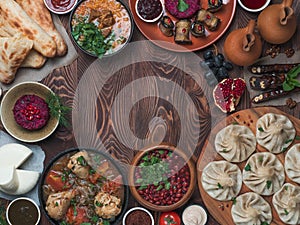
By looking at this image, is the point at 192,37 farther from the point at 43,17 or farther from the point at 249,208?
the point at 249,208

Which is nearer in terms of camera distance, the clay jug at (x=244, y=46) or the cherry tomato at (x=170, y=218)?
the clay jug at (x=244, y=46)

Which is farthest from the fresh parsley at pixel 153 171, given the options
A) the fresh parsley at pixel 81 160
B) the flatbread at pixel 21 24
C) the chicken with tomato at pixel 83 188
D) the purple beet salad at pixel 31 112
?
the flatbread at pixel 21 24

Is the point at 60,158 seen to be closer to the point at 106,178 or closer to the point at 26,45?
the point at 106,178

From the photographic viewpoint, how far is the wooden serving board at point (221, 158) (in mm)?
3570

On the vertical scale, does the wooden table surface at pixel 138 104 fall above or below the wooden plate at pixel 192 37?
below

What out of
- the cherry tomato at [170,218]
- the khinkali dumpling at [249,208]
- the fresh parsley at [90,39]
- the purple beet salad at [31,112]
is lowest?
the cherry tomato at [170,218]

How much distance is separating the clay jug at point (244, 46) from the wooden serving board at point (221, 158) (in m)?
0.32

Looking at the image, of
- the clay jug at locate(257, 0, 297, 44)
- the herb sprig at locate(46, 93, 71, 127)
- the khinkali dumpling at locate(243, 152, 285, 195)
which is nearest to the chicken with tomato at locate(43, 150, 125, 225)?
the herb sprig at locate(46, 93, 71, 127)

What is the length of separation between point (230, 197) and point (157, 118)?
0.67 meters

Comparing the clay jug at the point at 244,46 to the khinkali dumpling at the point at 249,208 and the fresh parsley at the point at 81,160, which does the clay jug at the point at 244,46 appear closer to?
the khinkali dumpling at the point at 249,208

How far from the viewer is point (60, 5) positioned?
3.69 m

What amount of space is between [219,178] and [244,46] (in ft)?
2.65

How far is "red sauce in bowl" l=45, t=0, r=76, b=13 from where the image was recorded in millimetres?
3686

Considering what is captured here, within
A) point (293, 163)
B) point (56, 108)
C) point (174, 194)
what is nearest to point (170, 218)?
point (174, 194)
